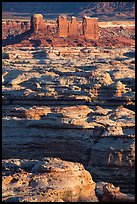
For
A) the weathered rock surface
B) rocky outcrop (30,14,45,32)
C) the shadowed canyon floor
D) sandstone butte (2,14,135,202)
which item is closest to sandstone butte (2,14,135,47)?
rocky outcrop (30,14,45,32)

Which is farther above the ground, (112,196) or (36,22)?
(36,22)

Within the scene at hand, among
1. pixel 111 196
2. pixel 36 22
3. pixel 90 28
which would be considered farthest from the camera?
pixel 90 28

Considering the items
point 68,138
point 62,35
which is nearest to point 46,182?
point 68,138

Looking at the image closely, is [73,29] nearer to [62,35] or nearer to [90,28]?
[62,35]

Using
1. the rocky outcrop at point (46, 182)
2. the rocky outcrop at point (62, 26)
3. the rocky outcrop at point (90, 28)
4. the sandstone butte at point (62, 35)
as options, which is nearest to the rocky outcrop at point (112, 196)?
the rocky outcrop at point (46, 182)

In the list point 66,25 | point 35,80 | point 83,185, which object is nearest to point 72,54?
point 66,25

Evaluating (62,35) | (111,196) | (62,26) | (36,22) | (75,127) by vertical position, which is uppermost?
(36,22)

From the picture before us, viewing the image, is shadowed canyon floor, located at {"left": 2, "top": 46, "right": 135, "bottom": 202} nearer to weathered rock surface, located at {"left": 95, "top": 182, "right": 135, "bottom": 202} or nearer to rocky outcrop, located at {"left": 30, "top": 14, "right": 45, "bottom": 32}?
weathered rock surface, located at {"left": 95, "top": 182, "right": 135, "bottom": 202}

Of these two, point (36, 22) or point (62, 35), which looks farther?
point (62, 35)

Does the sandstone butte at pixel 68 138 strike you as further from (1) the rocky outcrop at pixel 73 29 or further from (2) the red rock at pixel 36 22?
(1) the rocky outcrop at pixel 73 29
